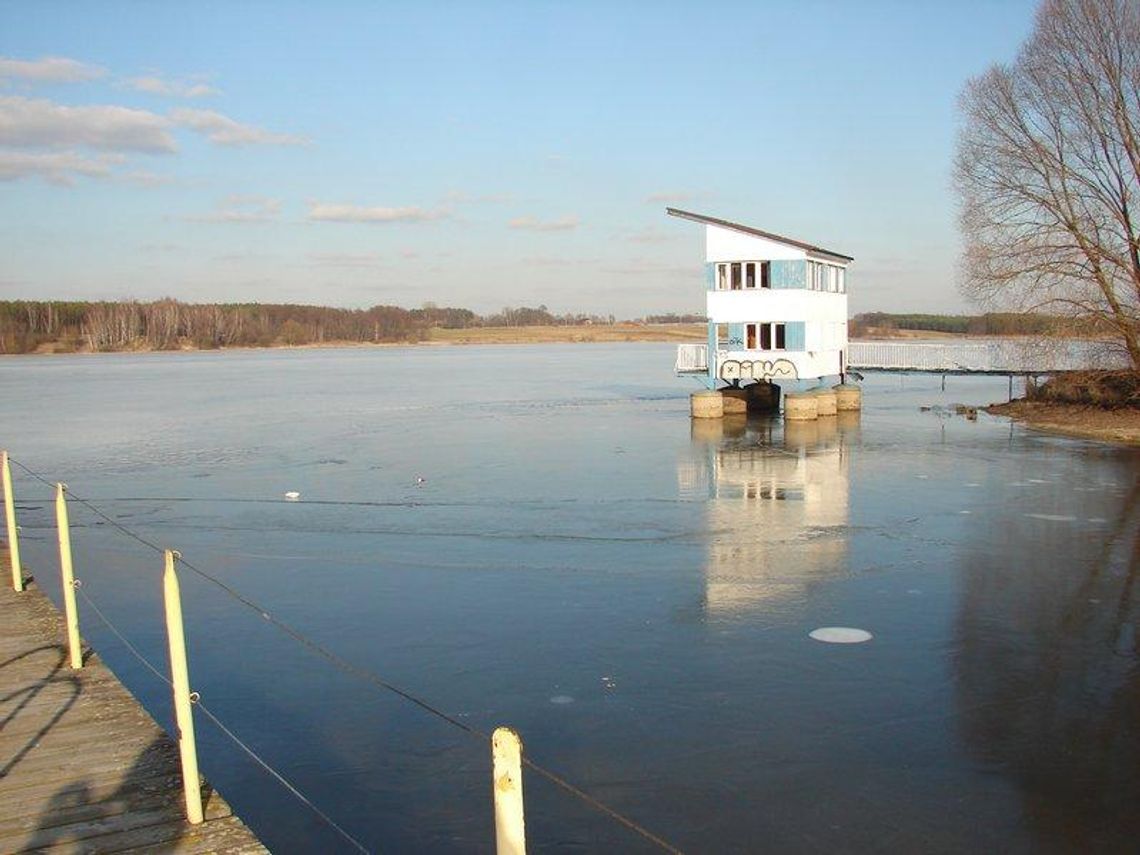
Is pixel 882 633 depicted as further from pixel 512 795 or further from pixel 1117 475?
pixel 1117 475

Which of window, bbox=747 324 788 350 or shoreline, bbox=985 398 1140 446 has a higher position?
window, bbox=747 324 788 350

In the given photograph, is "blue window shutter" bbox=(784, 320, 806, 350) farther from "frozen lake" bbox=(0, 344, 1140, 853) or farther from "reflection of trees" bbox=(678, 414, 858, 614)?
"frozen lake" bbox=(0, 344, 1140, 853)

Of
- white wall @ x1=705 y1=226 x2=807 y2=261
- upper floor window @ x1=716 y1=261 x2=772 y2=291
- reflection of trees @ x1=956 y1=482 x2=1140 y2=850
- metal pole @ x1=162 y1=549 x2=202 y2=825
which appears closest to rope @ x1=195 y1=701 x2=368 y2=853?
metal pole @ x1=162 y1=549 x2=202 y2=825

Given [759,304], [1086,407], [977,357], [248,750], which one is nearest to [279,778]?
[248,750]

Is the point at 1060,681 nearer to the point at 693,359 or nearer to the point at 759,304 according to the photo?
the point at 759,304

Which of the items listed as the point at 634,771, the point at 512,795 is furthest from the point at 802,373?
the point at 512,795

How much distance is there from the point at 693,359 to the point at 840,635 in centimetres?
3229

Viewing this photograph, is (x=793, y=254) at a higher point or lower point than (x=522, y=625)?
higher

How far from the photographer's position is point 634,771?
773 cm

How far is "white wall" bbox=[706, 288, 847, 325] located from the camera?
1519 inches

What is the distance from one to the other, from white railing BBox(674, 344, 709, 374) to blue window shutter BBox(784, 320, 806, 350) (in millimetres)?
4423

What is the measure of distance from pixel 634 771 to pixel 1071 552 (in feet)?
33.2

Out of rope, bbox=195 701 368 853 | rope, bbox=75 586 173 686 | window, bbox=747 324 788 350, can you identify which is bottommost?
rope, bbox=195 701 368 853

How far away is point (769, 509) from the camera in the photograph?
19188 mm
